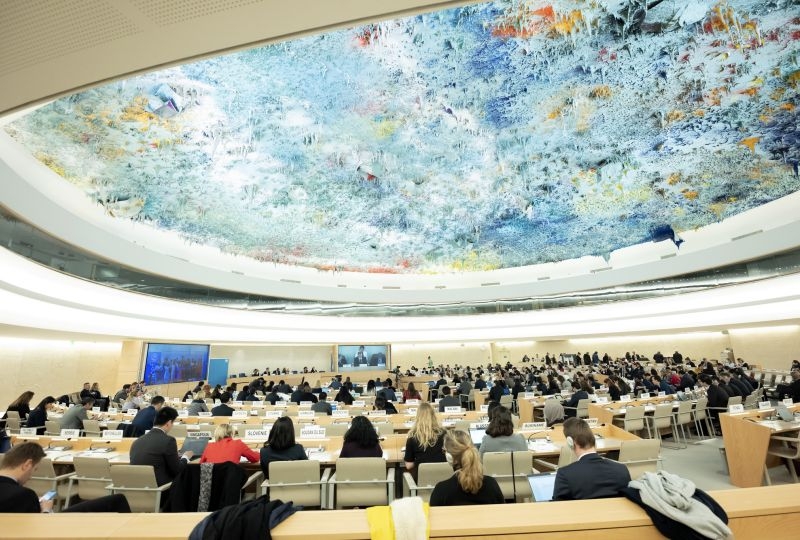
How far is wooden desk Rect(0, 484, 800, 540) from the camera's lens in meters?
1.62

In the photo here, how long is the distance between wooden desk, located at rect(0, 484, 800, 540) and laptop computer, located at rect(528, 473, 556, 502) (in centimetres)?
122

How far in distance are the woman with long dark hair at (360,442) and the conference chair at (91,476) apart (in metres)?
2.60

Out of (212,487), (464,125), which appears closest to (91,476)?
(212,487)

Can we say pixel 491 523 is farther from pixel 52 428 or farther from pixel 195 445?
pixel 52 428

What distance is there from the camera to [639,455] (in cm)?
425

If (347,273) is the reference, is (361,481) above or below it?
below

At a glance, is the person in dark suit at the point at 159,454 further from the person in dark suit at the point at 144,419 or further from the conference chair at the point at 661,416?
the conference chair at the point at 661,416

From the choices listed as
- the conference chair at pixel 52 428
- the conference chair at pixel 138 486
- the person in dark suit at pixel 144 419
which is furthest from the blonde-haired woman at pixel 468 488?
the conference chair at pixel 52 428

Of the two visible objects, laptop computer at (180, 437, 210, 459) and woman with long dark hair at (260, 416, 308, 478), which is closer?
woman with long dark hair at (260, 416, 308, 478)

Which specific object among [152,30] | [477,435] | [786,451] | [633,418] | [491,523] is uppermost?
[152,30]

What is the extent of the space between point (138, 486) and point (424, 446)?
9.82 feet

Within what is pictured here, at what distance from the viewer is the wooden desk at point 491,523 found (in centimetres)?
162

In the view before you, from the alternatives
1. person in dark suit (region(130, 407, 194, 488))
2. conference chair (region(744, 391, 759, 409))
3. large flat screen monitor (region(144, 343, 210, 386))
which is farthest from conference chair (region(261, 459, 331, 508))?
large flat screen monitor (region(144, 343, 210, 386))

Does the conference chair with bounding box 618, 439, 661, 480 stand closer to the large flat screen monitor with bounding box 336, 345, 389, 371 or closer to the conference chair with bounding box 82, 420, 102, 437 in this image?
the conference chair with bounding box 82, 420, 102, 437
